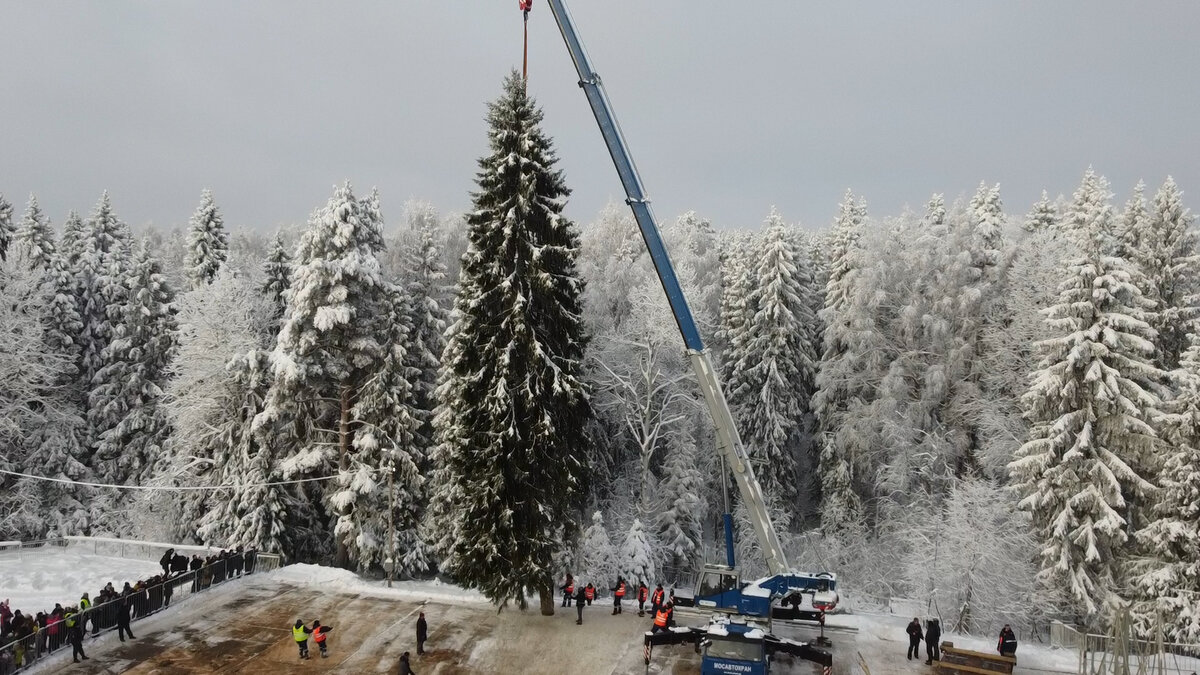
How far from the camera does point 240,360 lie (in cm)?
3145

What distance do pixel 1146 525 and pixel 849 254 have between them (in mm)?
18183

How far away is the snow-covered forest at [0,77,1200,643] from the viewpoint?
22.2 meters

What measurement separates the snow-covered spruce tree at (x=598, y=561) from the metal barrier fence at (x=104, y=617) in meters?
12.2

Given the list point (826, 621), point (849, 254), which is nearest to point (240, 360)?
point (826, 621)

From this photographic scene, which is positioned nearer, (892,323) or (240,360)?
(240,360)

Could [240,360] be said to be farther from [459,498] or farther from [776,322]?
[776,322]

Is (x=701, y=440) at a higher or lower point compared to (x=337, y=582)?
higher

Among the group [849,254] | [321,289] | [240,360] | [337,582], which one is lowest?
[337,582]

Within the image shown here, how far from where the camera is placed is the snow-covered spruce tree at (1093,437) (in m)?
23.3

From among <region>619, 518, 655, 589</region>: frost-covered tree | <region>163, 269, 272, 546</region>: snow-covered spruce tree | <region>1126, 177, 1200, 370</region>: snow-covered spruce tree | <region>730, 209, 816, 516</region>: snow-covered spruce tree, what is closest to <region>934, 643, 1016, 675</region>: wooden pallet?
<region>619, 518, 655, 589</region>: frost-covered tree

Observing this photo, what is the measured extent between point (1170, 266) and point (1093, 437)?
11.3 metres

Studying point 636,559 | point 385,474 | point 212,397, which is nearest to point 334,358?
point 385,474

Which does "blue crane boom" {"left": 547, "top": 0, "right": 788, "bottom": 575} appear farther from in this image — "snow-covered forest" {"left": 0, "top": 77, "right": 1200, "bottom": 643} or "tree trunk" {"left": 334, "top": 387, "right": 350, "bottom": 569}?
"tree trunk" {"left": 334, "top": 387, "right": 350, "bottom": 569}

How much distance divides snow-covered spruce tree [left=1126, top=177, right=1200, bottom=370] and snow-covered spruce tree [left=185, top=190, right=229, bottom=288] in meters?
48.5
